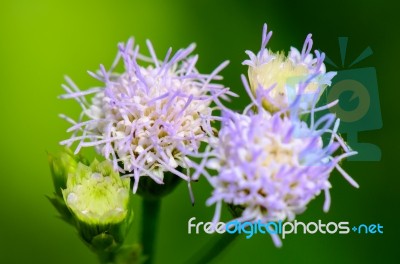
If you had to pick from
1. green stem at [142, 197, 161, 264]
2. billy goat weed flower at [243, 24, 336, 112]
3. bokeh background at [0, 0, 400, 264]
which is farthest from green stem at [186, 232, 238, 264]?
bokeh background at [0, 0, 400, 264]

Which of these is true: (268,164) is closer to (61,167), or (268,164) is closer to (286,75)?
(286,75)

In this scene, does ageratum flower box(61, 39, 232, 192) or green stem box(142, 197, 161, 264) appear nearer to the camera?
ageratum flower box(61, 39, 232, 192)

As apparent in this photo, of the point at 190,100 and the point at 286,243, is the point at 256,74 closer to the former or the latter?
the point at 190,100

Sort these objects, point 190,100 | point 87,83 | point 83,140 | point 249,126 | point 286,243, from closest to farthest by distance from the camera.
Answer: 1. point 249,126
2. point 190,100
3. point 83,140
4. point 286,243
5. point 87,83

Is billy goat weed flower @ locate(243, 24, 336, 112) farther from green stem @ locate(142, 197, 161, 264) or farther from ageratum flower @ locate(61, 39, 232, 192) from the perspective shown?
green stem @ locate(142, 197, 161, 264)

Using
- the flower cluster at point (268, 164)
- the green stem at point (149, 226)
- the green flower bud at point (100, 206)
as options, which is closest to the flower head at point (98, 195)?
the green flower bud at point (100, 206)

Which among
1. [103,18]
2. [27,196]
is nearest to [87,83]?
[103,18]

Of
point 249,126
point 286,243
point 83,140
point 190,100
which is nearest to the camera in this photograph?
point 249,126

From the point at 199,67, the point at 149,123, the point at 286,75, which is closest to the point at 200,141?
the point at 149,123
